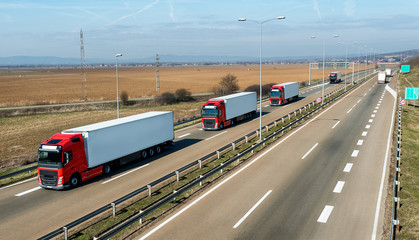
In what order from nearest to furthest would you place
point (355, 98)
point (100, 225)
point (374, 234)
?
point (374, 234)
point (100, 225)
point (355, 98)

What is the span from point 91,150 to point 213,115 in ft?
53.6

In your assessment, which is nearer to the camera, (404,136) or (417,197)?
(417,197)

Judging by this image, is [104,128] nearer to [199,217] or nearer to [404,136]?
[199,217]

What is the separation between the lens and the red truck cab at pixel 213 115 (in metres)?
34.4

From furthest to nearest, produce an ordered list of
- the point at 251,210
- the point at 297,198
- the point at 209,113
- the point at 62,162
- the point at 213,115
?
the point at 209,113 < the point at 213,115 < the point at 62,162 < the point at 297,198 < the point at 251,210

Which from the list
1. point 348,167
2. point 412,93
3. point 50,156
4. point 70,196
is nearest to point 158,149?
point 50,156

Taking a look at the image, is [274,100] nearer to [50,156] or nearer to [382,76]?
[50,156]

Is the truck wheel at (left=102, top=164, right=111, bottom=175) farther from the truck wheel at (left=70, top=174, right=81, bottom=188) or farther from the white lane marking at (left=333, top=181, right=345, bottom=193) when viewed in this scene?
the white lane marking at (left=333, top=181, right=345, bottom=193)

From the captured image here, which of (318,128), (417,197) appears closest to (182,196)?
(417,197)

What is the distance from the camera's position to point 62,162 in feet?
61.5

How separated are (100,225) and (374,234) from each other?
36.8 feet

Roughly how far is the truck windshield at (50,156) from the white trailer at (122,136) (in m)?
1.71

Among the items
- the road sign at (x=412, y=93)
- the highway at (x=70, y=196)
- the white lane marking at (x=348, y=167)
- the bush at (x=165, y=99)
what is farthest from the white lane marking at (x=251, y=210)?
the bush at (x=165, y=99)

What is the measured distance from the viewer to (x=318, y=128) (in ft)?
112
